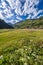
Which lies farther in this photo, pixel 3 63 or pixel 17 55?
pixel 17 55

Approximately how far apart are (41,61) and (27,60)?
193cm

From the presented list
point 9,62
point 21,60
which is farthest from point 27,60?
point 9,62

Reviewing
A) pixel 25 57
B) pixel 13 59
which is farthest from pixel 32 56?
pixel 13 59

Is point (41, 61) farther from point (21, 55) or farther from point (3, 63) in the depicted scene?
point (3, 63)

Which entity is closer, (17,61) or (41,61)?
(17,61)

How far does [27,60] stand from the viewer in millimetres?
15195

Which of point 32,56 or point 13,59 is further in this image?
point 32,56

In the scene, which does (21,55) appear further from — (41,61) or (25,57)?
(41,61)

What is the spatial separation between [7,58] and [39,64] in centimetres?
264

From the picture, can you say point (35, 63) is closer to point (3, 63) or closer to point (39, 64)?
point (39, 64)

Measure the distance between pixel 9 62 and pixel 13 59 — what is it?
413 mm

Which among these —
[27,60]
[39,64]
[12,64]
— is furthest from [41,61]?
[12,64]

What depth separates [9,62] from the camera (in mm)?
15125

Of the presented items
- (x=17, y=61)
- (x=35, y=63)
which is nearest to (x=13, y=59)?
(x=17, y=61)
